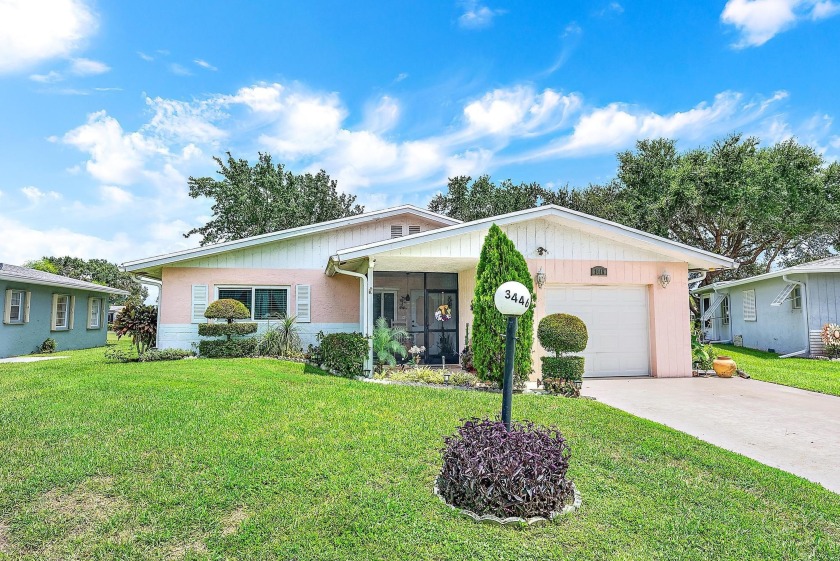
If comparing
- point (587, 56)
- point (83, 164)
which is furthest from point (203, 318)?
point (587, 56)

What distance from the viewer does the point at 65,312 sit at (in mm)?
18266

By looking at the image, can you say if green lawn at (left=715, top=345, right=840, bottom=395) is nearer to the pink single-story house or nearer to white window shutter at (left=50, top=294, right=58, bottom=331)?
the pink single-story house

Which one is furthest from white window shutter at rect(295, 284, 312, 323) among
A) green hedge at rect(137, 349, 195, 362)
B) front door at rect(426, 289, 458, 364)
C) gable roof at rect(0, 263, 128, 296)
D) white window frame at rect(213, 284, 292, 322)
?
gable roof at rect(0, 263, 128, 296)

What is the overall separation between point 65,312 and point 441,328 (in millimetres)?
15495

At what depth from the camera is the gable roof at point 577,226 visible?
9836 mm

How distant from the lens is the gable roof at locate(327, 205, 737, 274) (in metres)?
9.84

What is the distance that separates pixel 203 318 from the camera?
13.1m

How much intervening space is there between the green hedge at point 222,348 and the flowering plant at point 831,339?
1704 cm

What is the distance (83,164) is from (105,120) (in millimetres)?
1404

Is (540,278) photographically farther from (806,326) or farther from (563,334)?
(806,326)

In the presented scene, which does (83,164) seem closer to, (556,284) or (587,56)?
(556,284)

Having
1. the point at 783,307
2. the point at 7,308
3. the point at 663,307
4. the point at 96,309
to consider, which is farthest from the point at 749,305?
the point at 96,309

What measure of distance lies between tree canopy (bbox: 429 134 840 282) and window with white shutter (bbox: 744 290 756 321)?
15.4ft

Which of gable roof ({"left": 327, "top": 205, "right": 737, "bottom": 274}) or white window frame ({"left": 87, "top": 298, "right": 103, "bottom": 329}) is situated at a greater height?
gable roof ({"left": 327, "top": 205, "right": 737, "bottom": 274})
